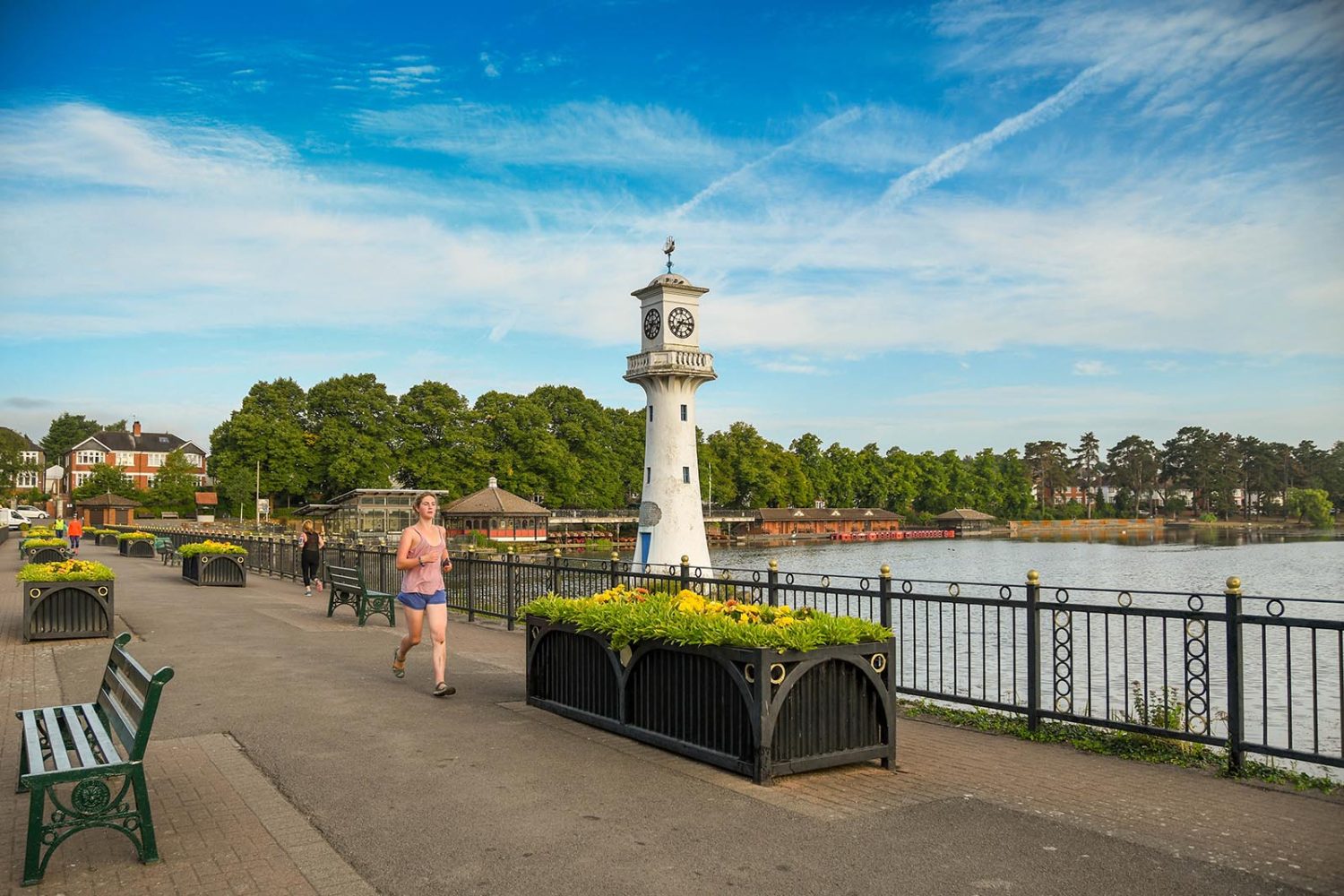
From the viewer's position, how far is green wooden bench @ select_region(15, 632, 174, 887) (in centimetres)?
496

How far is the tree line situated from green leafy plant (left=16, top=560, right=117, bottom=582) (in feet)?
247

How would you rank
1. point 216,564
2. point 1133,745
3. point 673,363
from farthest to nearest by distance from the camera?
point 673,363
point 216,564
point 1133,745

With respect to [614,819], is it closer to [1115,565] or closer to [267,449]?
[1115,565]

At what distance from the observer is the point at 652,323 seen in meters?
37.3

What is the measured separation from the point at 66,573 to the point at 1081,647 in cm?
2077

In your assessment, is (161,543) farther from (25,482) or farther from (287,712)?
(25,482)

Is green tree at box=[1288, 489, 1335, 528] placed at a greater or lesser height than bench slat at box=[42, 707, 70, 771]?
lesser

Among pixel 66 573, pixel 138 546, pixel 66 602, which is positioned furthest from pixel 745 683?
pixel 138 546

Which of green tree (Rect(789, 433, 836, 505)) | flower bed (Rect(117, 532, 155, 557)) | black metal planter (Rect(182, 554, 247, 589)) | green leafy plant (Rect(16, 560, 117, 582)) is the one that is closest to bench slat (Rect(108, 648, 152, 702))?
green leafy plant (Rect(16, 560, 117, 582))

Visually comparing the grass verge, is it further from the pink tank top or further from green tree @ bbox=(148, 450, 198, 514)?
green tree @ bbox=(148, 450, 198, 514)

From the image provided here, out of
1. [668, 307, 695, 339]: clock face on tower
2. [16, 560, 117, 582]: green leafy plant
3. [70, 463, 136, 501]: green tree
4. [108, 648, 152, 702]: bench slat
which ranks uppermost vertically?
[668, 307, 695, 339]: clock face on tower

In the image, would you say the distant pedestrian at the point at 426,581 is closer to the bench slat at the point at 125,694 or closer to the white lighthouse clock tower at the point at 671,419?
the bench slat at the point at 125,694

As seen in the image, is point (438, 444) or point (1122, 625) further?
point (438, 444)

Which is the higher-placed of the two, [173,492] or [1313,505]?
[173,492]
